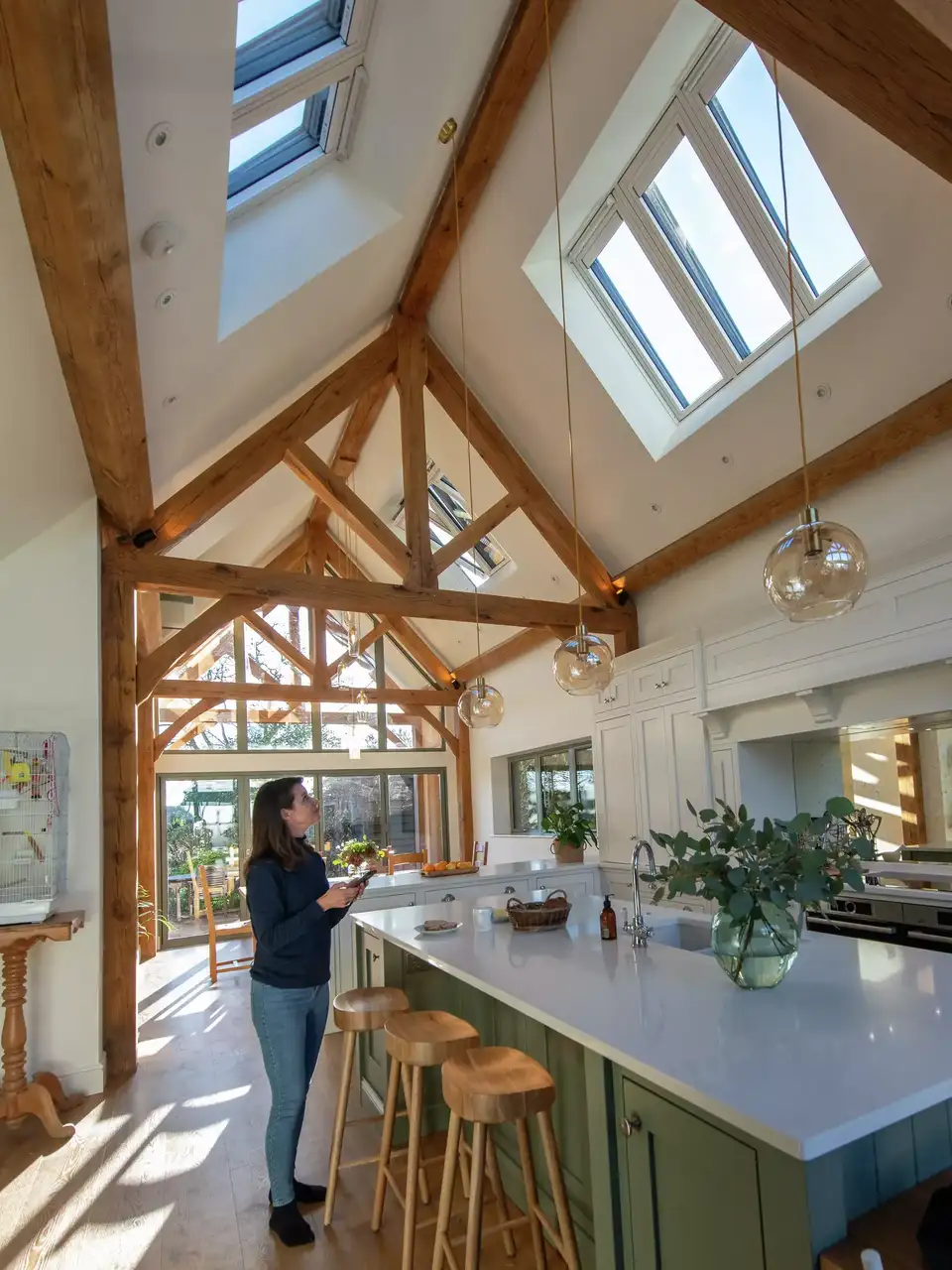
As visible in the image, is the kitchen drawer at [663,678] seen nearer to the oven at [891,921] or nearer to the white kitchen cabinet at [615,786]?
the white kitchen cabinet at [615,786]

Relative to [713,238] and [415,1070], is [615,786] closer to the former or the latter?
[713,238]

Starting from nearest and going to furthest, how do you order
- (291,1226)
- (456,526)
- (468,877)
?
(291,1226)
(468,877)
(456,526)

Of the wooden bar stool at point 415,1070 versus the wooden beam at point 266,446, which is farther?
the wooden beam at point 266,446

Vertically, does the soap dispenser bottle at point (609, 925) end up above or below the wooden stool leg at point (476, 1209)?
above

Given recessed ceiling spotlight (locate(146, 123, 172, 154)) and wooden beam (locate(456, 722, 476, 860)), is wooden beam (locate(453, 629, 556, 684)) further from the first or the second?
recessed ceiling spotlight (locate(146, 123, 172, 154))

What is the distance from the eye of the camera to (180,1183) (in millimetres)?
3127

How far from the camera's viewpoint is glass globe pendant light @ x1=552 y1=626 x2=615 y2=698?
3.49 meters

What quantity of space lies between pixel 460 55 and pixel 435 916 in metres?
4.09

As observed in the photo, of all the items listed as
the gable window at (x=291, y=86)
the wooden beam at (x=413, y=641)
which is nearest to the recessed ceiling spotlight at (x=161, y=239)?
the gable window at (x=291, y=86)

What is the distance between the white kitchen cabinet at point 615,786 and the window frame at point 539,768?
0.43 metres

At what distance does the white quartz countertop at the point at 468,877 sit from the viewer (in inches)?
209

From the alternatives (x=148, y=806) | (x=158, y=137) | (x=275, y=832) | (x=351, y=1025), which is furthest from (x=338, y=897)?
(x=148, y=806)

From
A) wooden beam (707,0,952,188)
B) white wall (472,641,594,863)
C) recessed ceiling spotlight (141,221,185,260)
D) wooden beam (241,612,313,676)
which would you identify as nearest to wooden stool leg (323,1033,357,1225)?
recessed ceiling spotlight (141,221,185,260)

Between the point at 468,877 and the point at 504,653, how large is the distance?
3.78m
